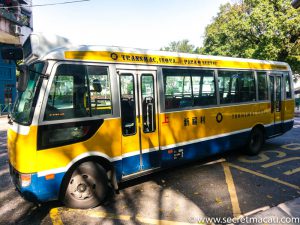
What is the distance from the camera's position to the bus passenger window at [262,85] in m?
7.79

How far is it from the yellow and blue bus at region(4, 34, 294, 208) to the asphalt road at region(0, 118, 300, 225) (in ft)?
1.31

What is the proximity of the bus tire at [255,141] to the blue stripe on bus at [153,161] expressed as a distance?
29cm

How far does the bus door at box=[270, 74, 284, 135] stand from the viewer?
8.27m

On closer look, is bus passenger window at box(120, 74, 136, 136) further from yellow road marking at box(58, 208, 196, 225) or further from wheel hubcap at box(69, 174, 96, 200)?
yellow road marking at box(58, 208, 196, 225)

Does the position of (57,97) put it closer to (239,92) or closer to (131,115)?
(131,115)

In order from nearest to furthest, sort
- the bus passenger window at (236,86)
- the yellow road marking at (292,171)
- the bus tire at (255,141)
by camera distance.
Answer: the yellow road marking at (292,171) → the bus passenger window at (236,86) → the bus tire at (255,141)

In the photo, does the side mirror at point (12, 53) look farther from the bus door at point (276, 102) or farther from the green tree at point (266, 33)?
the green tree at point (266, 33)

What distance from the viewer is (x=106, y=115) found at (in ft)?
15.3

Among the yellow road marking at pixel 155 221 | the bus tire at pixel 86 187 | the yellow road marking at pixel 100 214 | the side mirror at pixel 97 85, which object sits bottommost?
the yellow road marking at pixel 155 221

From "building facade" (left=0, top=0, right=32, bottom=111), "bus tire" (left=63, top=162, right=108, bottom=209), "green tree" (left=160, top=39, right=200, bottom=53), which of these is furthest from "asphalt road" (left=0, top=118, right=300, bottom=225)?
"green tree" (left=160, top=39, right=200, bottom=53)

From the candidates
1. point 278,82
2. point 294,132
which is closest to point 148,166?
point 278,82

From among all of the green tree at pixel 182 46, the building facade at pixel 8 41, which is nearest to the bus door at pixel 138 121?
the building facade at pixel 8 41

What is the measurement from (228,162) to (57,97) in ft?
16.9

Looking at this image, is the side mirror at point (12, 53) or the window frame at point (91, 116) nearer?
the window frame at point (91, 116)
